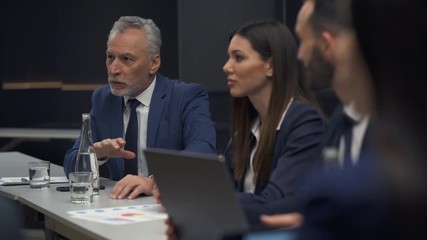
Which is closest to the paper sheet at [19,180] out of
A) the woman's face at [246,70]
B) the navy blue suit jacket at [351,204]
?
the woman's face at [246,70]

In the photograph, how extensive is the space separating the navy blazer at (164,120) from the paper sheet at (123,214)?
70 centimetres

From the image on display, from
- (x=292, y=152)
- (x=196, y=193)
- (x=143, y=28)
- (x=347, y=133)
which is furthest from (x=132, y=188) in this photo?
(x=347, y=133)

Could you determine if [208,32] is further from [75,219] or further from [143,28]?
[75,219]

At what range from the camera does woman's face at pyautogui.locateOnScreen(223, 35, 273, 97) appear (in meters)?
2.57

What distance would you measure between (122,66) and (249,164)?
3.21 feet

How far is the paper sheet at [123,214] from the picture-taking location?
232cm

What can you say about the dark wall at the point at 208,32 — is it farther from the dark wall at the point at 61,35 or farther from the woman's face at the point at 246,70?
the woman's face at the point at 246,70

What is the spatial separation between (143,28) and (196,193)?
1.73 m

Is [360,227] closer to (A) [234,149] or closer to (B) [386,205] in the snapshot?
(B) [386,205]

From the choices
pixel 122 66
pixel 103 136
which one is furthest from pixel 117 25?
pixel 103 136

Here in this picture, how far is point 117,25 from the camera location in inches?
131

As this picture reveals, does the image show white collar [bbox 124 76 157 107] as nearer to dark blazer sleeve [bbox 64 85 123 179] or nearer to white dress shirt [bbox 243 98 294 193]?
dark blazer sleeve [bbox 64 85 123 179]

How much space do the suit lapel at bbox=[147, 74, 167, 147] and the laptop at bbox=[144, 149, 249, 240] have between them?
124 centimetres

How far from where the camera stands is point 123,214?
2.42m
